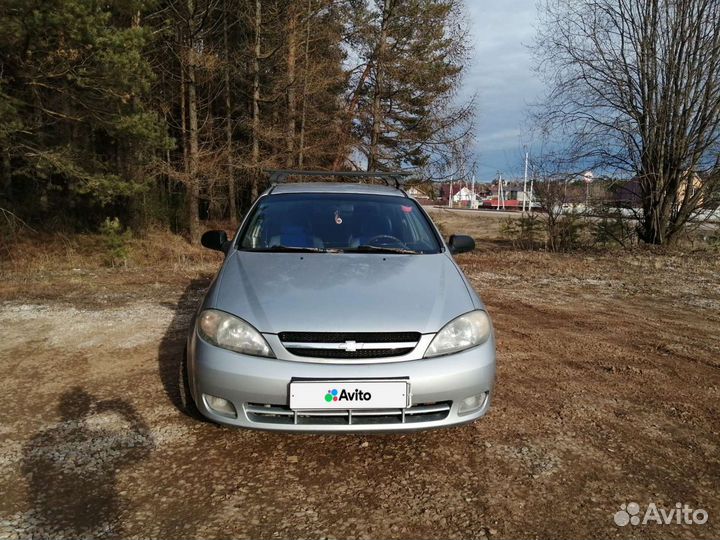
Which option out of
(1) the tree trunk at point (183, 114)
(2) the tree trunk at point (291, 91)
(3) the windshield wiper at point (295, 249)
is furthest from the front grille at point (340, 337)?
(2) the tree trunk at point (291, 91)

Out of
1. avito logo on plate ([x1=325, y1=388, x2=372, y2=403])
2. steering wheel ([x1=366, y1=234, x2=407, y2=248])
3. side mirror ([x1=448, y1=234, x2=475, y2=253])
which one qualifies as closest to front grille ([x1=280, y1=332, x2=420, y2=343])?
avito logo on plate ([x1=325, y1=388, x2=372, y2=403])

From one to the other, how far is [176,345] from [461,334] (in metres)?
3.10

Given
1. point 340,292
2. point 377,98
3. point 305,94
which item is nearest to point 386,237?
point 340,292

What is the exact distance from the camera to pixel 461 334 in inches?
103

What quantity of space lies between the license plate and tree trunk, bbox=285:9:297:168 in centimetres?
1573

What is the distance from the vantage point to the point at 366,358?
2426mm

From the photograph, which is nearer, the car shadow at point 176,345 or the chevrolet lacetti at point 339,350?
the chevrolet lacetti at point 339,350

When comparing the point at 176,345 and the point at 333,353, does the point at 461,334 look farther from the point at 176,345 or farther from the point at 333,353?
the point at 176,345

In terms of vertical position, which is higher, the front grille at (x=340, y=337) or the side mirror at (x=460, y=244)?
the side mirror at (x=460, y=244)

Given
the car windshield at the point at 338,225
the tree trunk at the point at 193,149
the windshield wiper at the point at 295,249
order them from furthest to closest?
the tree trunk at the point at 193,149 → the car windshield at the point at 338,225 → the windshield wiper at the point at 295,249

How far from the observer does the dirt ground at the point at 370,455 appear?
7.06 ft

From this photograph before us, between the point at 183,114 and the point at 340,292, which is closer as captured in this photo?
the point at 340,292

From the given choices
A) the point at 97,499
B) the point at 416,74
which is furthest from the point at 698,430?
Answer: the point at 416,74

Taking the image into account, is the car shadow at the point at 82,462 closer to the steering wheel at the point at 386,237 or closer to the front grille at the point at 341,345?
the front grille at the point at 341,345
